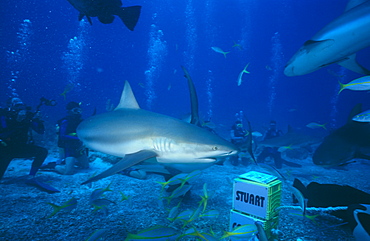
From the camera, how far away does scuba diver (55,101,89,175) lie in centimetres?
566

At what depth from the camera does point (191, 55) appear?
323 ft

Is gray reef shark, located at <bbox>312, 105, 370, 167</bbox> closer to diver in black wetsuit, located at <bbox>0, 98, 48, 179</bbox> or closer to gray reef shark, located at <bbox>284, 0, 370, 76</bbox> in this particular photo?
gray reef shark, located at <bbox>284, 0, 370, 76</bbox>

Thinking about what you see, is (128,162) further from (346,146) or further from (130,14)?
(346,146)

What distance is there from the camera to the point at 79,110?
6234mm

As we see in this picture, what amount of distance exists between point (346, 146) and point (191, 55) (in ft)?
334

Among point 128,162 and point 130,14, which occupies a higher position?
point 130,14

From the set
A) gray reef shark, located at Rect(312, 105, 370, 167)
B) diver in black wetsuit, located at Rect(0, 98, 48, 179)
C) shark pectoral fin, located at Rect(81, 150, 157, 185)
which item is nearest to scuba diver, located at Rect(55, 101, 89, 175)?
diver in black wetsuit, located at Rect(0, 98, 48, 179)

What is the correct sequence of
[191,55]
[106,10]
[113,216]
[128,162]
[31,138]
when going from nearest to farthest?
[128,162]
[113,216]
[106,10]
[31,138]
[191,55]

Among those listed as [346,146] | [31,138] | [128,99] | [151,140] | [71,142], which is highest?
[128,99]

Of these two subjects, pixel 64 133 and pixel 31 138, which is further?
pixel 64 133

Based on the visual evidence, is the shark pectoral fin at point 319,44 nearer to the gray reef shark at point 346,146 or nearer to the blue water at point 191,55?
the gray reef shark at point 346,146

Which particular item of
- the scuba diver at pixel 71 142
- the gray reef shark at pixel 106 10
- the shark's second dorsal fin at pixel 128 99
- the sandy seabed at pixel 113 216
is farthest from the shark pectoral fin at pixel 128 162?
the scuba diver at pixel 71 142

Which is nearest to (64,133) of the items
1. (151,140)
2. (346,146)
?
(151,140)

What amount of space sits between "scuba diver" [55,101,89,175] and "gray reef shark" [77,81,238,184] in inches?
115
